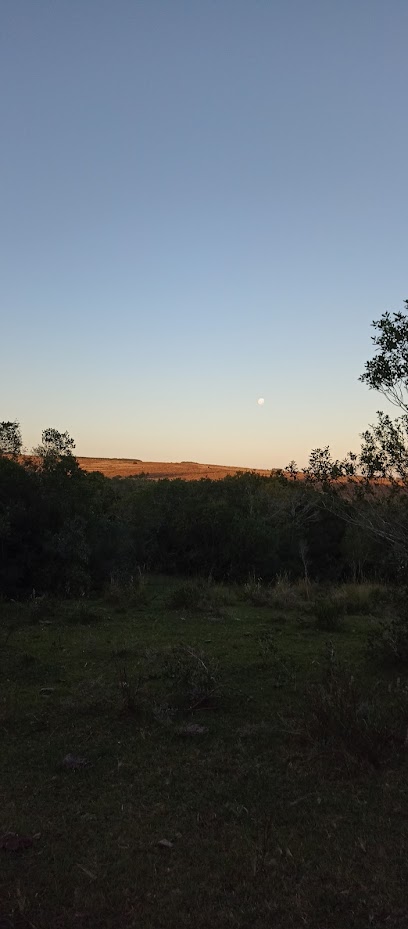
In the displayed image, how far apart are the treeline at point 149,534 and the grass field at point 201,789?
5.37 meters

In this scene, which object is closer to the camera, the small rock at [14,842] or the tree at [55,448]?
the small rock at [14,842]

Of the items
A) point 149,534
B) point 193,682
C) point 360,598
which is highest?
point 149,534

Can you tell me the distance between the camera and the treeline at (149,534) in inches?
598

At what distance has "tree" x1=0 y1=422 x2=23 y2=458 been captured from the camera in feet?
59.7

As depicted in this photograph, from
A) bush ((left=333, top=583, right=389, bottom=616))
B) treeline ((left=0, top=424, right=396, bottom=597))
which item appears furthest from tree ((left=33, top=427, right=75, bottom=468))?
bush ((left=333, top=583, right=389, bottom=616))

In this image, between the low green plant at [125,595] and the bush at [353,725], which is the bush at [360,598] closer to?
the low green plant at [125,595]

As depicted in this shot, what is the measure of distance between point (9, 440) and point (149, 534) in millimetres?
6003

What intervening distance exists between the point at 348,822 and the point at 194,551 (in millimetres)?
15945

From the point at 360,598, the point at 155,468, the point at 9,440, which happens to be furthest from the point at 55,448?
the point at 155,468

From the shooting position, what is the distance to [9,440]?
60.2 feet

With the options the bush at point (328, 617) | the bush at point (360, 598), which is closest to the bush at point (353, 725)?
the bush at point (328, 617)

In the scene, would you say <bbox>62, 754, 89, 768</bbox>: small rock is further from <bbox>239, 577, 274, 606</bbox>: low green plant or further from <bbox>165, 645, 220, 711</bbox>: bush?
<bbox>239, 577, 274, 606</bbox>: low green plant

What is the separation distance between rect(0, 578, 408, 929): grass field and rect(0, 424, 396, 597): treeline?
5367mm

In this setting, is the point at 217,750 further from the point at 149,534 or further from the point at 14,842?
the point at 149,534
